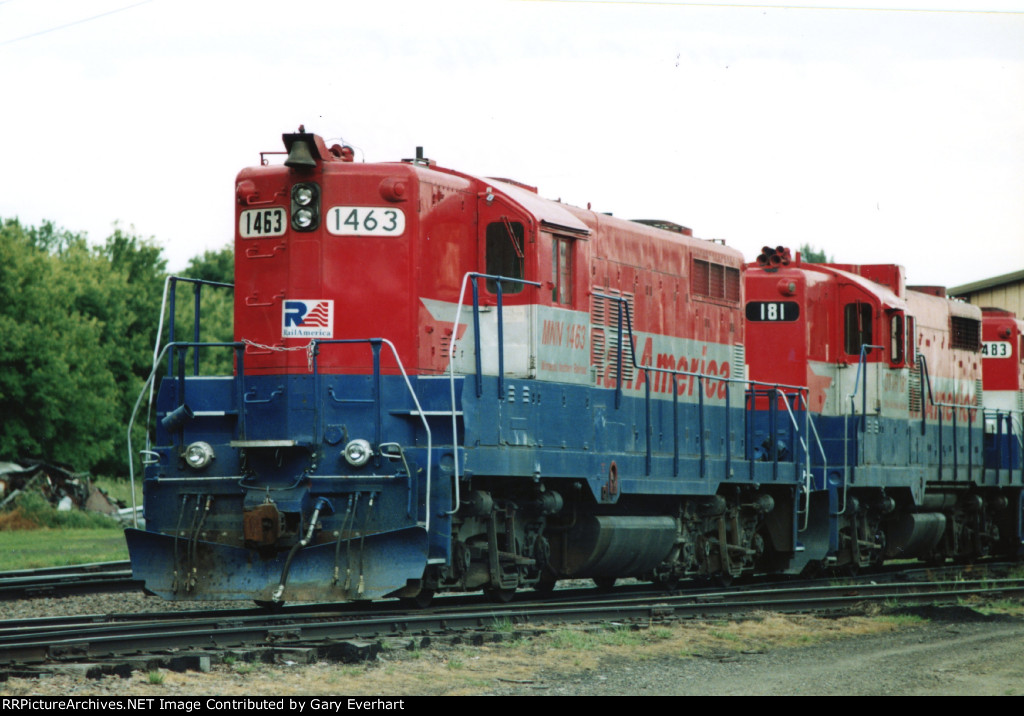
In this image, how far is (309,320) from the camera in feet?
40.2

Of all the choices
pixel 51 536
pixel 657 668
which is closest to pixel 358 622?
pixel 657 668

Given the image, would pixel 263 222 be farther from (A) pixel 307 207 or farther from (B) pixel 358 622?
(B) pixel 358 622

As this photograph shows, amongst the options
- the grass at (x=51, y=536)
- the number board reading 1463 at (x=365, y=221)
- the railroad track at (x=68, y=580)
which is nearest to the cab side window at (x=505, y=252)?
the number board reading 1463 at (x=365, y=221)

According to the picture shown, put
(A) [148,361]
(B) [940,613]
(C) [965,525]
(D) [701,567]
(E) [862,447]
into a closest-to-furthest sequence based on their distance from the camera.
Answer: (B) [940,613] → (D) [701,567] → (E) [862,447] → (C) [965,525] → (A) [148,361]

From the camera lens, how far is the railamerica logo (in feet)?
40.1

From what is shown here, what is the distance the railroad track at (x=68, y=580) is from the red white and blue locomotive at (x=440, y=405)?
372 cm

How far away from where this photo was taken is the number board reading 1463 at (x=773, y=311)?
1938 centimetres

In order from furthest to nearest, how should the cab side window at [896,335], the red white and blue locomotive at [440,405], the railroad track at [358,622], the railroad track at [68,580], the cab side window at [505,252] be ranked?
1. the cab side window at [896,335]
2. the railroad track at [68,580]
3. the cab side window at [505,252]
4. the red white and blue locomotive at [440,405]
5. the railroad track at [358,622]

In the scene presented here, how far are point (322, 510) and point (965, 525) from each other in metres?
15.2

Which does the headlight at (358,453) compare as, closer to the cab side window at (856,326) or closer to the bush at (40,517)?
the cab side window at (856,326)

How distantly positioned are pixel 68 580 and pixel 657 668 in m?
10.3

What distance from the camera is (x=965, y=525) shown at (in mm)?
23328

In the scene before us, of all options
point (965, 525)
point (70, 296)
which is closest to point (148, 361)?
point (70, 296)
